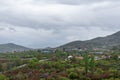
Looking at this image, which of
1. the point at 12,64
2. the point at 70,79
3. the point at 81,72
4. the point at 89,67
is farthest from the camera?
the point at 12,64

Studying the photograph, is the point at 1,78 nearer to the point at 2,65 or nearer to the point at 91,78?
the point at 91,78

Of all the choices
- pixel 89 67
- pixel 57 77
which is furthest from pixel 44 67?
pixel 57 77

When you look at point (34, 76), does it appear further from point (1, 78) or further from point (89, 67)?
point (89, 67)

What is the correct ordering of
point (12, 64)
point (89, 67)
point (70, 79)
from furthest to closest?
1. point (12, 64)
2. point (89, 67)
3. point (70, 79)

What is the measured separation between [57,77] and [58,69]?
621 inches

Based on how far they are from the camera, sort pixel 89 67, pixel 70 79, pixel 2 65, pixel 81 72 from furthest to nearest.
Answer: pixel 2 65, pixel 89 67, pixel 81 72, pixel 70 79

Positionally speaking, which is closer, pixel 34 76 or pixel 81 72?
pixel 34 76

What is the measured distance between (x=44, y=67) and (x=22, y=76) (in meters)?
17.7

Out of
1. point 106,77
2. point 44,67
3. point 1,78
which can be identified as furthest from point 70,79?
point 44,67

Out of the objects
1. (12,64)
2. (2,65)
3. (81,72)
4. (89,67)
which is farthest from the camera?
(12,64)

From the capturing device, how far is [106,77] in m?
62.1

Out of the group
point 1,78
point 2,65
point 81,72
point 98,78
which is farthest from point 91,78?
point 2,65

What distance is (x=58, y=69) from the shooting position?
77.8 meters

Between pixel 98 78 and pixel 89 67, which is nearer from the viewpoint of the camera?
pixel 98 78
